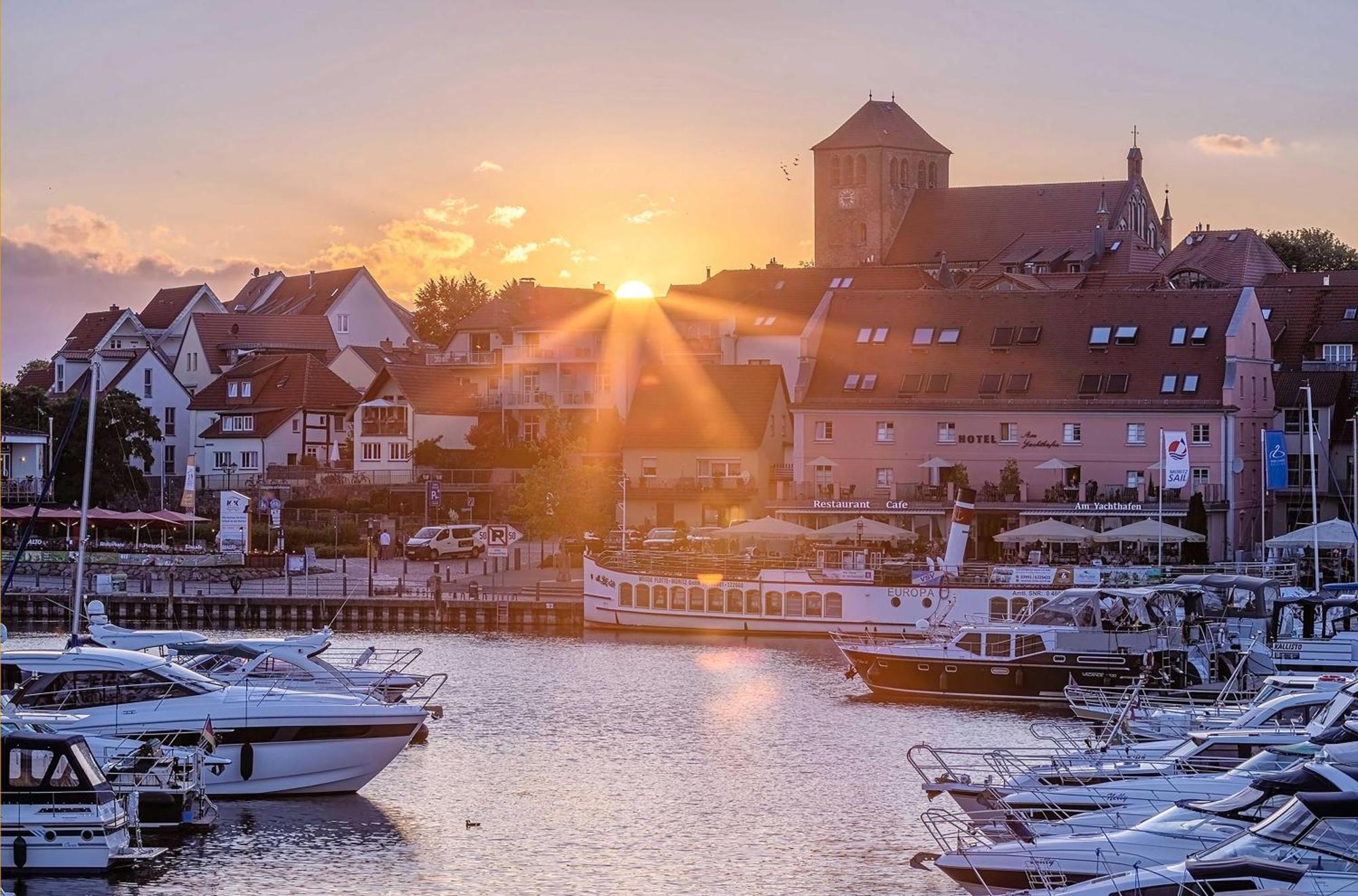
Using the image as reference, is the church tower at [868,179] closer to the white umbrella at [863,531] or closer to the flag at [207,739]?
the white umbrella at [863,531]

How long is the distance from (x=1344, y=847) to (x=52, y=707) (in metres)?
27.3

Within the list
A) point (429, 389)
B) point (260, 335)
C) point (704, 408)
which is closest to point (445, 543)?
point (704, 408)

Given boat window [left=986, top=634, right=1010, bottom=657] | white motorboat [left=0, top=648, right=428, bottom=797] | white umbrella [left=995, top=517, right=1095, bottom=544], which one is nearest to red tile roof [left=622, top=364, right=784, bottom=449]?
white umbrella [left=995, top=517, right=1095, bottom=544]

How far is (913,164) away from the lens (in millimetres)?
172000

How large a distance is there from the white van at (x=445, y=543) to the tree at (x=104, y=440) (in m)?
20.7

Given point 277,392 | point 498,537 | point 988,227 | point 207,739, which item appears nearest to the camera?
point 207,739

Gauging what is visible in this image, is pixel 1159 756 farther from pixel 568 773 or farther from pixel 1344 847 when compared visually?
pixel 568 773

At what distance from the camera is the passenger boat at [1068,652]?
57344 millimetres

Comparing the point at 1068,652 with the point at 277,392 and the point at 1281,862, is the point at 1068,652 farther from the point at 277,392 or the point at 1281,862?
the point at 277,392

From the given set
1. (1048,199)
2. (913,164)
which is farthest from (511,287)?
(1048,199)

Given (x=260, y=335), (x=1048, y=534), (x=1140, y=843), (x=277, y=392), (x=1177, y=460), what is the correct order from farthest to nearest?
(x=260, y=335), (x=277, y=392), (x=1048, y=534), (x=1177, y=460), (x=1140, y=843)

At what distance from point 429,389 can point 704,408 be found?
2341 centimetres

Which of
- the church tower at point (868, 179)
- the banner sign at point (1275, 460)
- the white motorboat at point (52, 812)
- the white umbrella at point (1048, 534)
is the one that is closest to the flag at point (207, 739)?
the white motorboat at point (52, 812)

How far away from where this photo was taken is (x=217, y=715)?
139 feet
